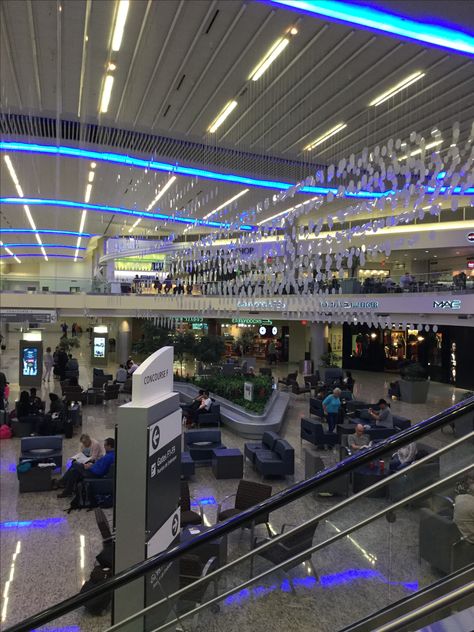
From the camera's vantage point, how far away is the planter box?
17422 mm

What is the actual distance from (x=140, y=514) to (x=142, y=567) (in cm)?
161

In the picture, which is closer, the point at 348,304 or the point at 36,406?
the point at 36,406

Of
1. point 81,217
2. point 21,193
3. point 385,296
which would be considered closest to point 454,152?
point 385,296

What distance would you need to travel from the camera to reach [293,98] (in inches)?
440

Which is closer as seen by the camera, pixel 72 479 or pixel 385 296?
pixel 72 479

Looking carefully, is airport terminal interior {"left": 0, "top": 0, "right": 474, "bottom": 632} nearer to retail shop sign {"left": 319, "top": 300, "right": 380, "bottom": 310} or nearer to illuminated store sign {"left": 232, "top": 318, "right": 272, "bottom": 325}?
retail shop sign {"left": 319, "top": 300, "right": 380, "bottom": 310}

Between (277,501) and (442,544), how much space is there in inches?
36.6

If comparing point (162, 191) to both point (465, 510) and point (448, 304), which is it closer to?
point (448, 304)

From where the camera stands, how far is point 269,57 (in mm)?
9352

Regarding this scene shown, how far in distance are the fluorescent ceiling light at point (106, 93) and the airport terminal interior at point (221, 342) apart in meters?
0.09

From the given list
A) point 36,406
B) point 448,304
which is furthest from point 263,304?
point 36,406

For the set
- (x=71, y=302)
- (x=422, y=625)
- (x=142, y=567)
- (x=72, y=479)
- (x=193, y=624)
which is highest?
(x=71, y=302)

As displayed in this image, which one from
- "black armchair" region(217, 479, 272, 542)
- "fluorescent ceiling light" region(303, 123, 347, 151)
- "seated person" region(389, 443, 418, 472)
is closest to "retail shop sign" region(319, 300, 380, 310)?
"fluorescent ceiling light" region(303, 123, 347, 151)

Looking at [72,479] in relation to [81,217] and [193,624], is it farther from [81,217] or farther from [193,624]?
[81,217]
